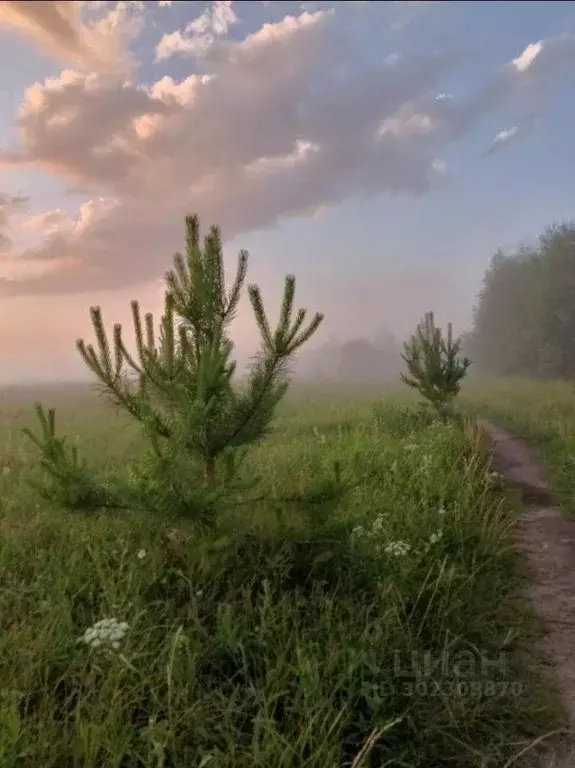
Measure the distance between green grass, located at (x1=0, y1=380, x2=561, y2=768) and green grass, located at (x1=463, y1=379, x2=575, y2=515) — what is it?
4551 millimetres

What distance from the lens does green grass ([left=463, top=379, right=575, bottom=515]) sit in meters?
9.94

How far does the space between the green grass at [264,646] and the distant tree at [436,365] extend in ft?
26.3

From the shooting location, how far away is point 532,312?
39.4 meters

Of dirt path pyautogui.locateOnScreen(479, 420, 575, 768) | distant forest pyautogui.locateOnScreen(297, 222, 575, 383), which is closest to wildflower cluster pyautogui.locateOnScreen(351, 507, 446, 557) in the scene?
dirt path pyautogui.locateOnScreen(479, 420, 575, 768)

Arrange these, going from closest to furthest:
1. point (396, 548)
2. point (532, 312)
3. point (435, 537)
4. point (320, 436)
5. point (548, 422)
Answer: point (396, 548) < point (435, 537) < point (320, 436) < point (548, 422) < point (532, 312)

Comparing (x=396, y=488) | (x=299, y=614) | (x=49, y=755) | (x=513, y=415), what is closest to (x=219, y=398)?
(x=299, y=614)

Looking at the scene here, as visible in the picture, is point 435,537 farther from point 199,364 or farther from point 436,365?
point 436,365

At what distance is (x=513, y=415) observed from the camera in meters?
19.0

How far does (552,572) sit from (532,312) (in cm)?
3719

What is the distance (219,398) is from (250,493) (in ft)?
7.44

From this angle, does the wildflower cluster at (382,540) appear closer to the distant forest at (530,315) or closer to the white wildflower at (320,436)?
the white wildflower at (320,436)

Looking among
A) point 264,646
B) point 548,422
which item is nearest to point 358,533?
point 264,646

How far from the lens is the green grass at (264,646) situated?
2.99 meters

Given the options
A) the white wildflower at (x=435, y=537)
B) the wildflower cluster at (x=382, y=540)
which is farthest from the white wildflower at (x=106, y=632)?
the white wildflower at (x=435, y=537)
